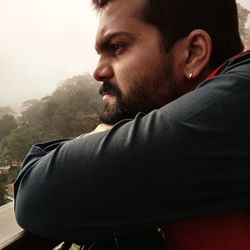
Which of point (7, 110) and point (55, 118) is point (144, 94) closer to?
point (55, 118)

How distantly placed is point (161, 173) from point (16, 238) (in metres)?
0.30

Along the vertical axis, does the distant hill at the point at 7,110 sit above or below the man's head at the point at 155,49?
below

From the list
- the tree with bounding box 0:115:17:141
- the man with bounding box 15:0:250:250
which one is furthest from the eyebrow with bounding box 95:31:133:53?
the tree with bounding box 0:115:17:141

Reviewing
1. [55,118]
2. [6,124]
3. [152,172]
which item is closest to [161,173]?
[152,172]

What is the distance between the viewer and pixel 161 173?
0.52 metres

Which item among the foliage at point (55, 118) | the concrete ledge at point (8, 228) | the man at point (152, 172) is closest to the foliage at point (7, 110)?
the foliage at point (55, 118)

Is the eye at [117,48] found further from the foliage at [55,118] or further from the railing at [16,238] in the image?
the foliage at [55,118]

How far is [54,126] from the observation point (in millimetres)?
24422

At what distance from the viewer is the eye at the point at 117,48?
898mm

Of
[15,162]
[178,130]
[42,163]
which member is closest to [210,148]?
[178,130]

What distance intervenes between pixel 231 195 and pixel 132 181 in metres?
0.18

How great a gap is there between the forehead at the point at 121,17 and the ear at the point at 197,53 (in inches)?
5.7

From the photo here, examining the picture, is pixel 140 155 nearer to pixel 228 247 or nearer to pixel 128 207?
pixel 128 207

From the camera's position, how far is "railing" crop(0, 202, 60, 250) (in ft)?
1.90
